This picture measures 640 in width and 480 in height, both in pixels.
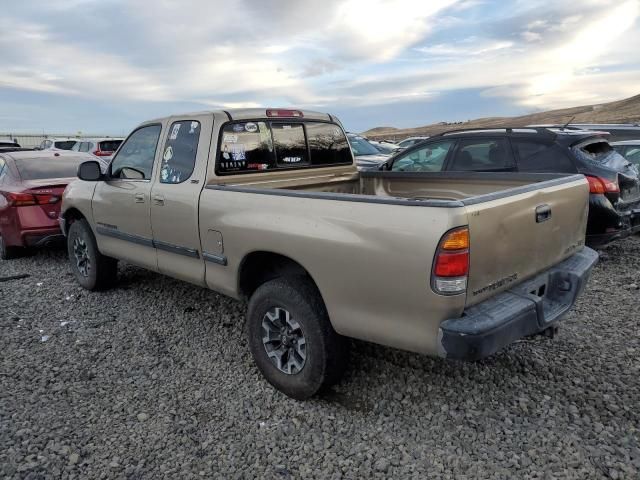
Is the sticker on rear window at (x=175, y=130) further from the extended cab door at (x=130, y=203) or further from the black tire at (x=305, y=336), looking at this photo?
the black tire at (x=305, y=336)

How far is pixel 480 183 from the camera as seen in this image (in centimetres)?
405

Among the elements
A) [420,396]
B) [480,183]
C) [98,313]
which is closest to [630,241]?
[480,183]

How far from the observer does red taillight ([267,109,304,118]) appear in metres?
4.27

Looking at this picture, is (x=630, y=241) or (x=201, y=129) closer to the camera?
(x=201, y=129)

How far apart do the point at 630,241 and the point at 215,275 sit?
6.35m

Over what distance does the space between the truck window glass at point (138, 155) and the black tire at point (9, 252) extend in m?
3.25

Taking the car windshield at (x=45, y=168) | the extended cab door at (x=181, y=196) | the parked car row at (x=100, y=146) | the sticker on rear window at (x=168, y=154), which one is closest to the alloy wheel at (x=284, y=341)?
the extended cab door at (x=181, y=196)

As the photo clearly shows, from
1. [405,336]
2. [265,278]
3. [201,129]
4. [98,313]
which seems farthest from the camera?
[98,313]

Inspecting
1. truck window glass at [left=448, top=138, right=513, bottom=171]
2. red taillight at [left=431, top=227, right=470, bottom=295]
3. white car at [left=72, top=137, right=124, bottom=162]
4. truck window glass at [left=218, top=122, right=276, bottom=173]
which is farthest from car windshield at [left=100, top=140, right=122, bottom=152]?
red taillight at [left=431, top=227, right=470, bottom=295]

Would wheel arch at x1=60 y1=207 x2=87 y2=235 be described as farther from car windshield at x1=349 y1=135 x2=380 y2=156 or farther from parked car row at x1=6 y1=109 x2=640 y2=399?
car windshield at x1=349 y1=135 x2=380 y2=156

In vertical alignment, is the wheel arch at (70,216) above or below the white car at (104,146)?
below

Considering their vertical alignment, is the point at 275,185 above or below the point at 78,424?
above

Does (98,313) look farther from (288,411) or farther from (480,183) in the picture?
(480,183)

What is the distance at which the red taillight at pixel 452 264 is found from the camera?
7.98ft
